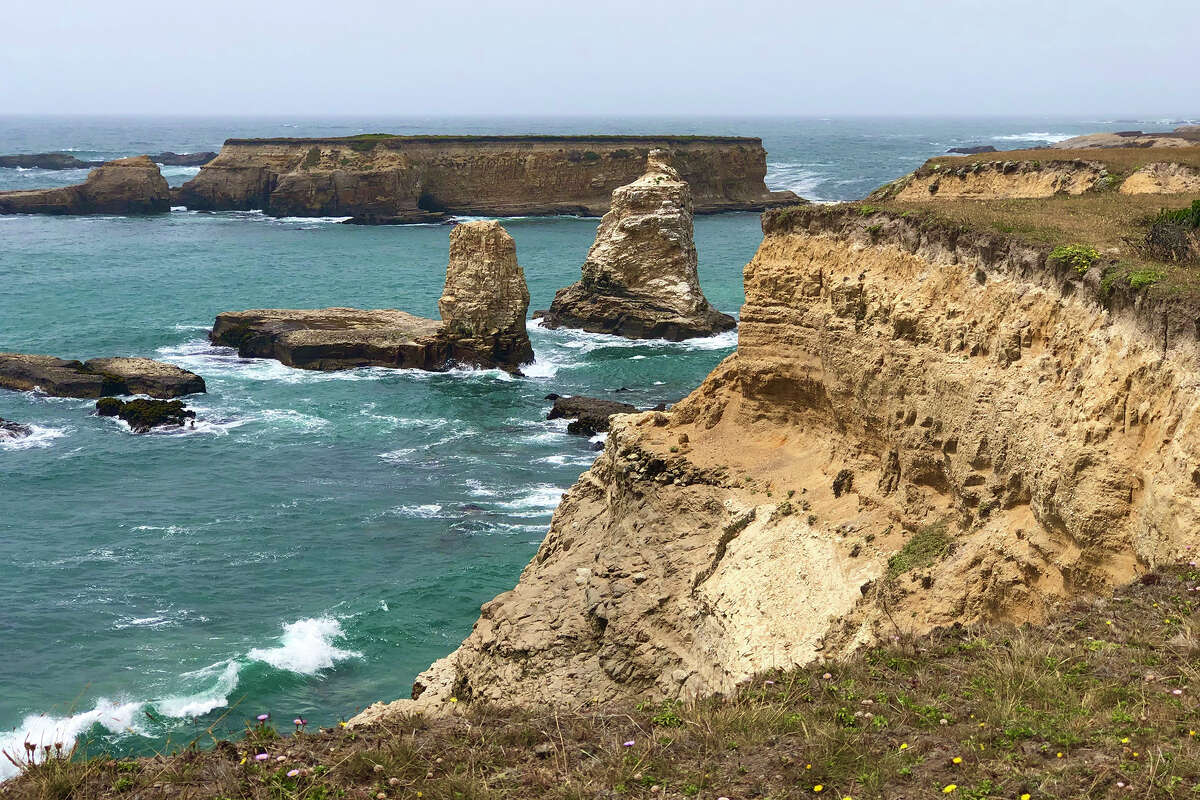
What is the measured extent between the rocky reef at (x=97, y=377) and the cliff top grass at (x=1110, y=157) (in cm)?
3262

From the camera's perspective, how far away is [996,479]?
14.7 meters

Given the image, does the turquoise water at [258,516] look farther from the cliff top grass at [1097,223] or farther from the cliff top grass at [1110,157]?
the cliff top grass at [1110,157]

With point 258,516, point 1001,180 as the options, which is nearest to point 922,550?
point 1001,180

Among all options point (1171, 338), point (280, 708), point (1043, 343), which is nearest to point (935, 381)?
point (1043, 343)

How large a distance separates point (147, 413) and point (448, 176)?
82.0 meters

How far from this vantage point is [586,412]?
1864 inches

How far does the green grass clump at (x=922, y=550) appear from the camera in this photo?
15047 millimetres

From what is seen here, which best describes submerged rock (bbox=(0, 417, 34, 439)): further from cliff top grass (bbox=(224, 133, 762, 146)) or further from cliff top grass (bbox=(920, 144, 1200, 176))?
cliff top grass (bbox=(224, 133, 762, 146))

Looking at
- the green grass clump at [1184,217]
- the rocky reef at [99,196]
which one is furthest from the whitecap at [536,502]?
the rocky reef at [99,196]

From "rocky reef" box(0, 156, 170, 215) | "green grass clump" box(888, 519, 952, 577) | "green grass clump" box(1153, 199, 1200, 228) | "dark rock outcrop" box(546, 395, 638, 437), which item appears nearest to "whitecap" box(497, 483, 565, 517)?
"dark rock outcrop" box(546, 395, 638, 437)

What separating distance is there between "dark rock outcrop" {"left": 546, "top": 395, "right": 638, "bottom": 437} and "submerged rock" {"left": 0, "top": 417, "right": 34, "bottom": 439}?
20.3 metres

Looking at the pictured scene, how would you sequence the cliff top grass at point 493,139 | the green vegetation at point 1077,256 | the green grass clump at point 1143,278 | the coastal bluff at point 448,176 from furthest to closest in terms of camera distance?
the cliff top grass at point 493,139
the coastal bluff at point 448,176
the green vegetation at point 1077,256
the green grass clump at point 1143,278

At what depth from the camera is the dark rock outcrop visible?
4625 centimetres

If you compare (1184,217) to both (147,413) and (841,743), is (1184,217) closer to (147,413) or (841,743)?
(841,743)
